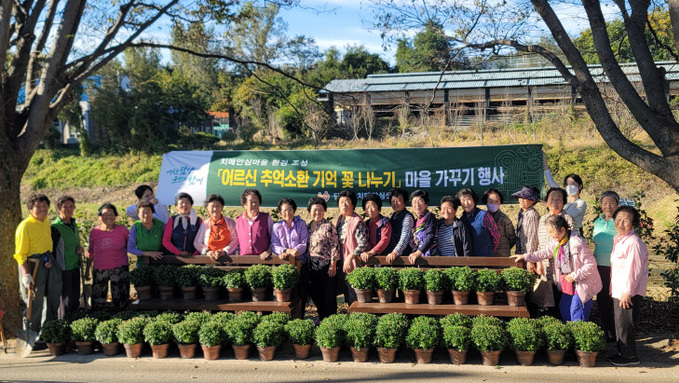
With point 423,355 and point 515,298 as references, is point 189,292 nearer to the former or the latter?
point 423,355

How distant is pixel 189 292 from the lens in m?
5.91

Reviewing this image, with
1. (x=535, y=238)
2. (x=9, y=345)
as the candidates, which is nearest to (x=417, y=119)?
A: (x=535, y=238)

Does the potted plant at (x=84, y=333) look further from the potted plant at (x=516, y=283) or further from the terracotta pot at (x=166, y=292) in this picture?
the potted plant at (x=516, y=283)

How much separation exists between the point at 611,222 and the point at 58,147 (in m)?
26.9

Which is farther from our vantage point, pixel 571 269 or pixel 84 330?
pixel 84 330

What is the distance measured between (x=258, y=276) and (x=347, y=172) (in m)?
2.63

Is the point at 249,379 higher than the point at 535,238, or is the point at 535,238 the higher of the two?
the point at 535,238

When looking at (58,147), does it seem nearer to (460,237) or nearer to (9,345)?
(9,345)

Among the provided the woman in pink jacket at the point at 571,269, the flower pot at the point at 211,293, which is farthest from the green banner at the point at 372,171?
the flower pot at the point at 211,293

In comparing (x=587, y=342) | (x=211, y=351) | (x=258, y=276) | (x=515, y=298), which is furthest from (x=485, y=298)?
(x=211, y=351)

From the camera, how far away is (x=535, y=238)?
18.7ft

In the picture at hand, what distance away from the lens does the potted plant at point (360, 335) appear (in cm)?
504

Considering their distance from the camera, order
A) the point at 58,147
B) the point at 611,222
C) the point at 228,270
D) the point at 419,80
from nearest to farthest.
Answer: the point at 611,222 < the point at 228,270 < the point at 419,80 < the point at 58,147

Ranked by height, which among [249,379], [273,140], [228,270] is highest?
[273,140]
